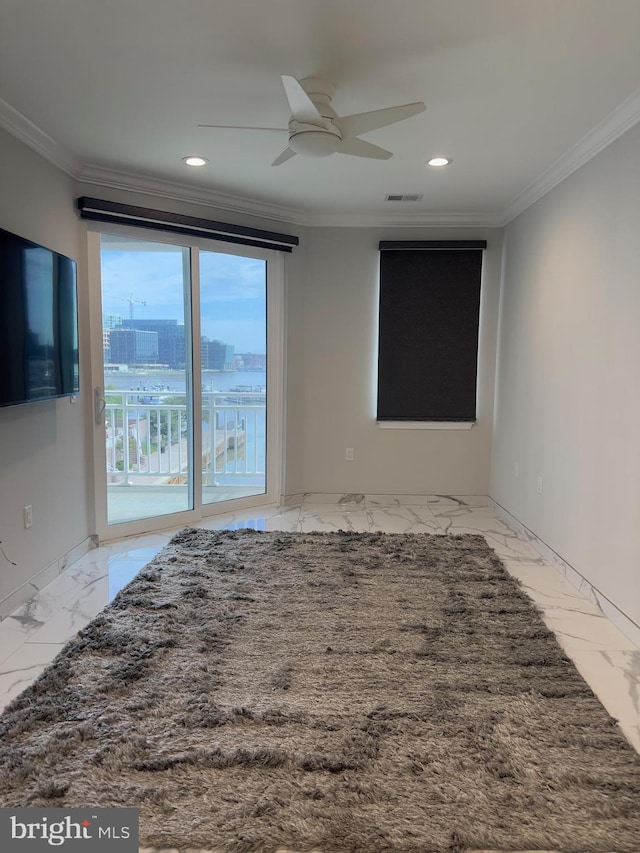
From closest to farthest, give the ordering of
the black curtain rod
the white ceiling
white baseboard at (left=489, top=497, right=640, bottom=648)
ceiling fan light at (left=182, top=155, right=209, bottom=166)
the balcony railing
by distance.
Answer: the white ceiling
white baseboard at (left=489, top=497, right=640, bottom=648)
ceiling fan light at (left=182, top=155, right=209, bottom=166)
the black curtain rod
the balcony railing

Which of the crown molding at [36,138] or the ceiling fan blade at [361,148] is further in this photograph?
the crown molding at [36,138]

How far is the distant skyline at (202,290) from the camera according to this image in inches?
146

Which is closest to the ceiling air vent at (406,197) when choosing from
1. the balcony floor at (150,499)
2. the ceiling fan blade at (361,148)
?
the ceiling fan blade at (361,148)

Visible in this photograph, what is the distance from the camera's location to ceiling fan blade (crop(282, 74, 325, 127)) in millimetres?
1879

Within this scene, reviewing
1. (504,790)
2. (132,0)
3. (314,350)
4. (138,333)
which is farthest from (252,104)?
(504,790)

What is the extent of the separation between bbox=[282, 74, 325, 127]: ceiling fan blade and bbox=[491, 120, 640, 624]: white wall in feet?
5.06

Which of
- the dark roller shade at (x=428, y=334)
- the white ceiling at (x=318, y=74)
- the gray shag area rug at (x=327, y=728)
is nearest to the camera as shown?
the gray shag area rug at (x=327, y=728)

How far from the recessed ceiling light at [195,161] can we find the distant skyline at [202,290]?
2.51ft

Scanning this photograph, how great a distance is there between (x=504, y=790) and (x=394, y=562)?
184cm

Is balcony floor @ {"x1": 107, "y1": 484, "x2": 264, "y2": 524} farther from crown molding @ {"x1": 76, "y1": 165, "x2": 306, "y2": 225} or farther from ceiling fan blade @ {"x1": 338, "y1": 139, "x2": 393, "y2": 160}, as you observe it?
ceiling fan blade @ {"x1": 338, "y1": 139, "x2": 393, "y2": 160}

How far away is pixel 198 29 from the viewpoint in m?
1.94

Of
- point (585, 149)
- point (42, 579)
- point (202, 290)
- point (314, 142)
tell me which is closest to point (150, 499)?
point (42, 579)

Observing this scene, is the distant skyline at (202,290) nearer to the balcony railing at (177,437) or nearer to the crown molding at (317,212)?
the crown molding at (317,212)

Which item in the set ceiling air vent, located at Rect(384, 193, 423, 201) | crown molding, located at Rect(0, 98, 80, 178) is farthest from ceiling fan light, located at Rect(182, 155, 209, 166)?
ceiling air vent, located at Rect(384, 193, 423, 201)
